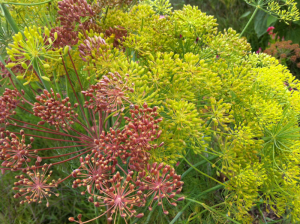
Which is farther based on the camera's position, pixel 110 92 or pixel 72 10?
pixel 72 10

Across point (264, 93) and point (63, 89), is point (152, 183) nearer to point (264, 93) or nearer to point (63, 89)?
point (264, 93)

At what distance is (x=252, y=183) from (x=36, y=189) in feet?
3.94

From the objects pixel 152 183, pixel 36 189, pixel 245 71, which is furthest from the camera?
pixel 245 71

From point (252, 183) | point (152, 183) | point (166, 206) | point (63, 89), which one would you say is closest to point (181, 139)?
point (152, 183)

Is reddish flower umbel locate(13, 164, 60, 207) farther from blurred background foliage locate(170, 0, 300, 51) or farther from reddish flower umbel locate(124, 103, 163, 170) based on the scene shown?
blurred background foliage locate(170, 0, 300, 51)

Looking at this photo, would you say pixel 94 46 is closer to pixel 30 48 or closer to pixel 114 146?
pixel 30 48

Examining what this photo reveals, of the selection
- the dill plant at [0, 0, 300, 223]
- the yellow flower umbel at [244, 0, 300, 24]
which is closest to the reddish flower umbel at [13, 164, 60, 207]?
the dill plant at [0, 0, 300, 223]

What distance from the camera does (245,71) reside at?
1434 millimetres

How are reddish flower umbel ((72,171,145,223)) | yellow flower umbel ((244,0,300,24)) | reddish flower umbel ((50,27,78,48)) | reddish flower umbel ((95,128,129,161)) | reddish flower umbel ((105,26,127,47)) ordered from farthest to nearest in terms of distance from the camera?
yellow flower umbel ((244,0,300,24))
reddish flower umbel ((105,26,127,47))
reddish flower umbel ((50,27,78,48))
reddish flower umbel ((95,128,129,161))
reddish flower umbel ((72,171,145,223))

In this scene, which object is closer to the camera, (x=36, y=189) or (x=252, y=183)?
(x=36, y=189)

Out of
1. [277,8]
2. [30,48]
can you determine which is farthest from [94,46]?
[277,8]

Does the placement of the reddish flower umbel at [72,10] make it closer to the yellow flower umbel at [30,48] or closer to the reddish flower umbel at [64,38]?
the reddish flower umbel at [64,38]

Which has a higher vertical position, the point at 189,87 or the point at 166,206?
the point at 189,87

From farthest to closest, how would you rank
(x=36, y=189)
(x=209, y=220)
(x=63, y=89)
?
(x=63, y=89) < (x=209, y=220) < (x=36, y=189)
